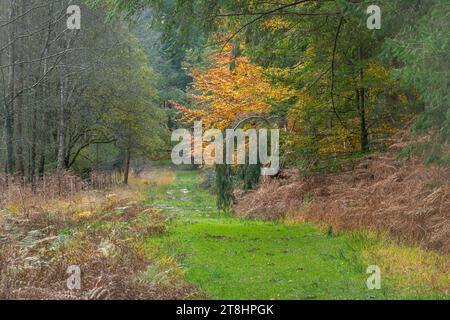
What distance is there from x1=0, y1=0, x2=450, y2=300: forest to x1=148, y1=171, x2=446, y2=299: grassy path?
44 mm

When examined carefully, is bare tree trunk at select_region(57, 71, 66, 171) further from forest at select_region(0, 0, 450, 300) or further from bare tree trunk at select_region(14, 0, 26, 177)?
bare tree trunk at select_region(14, 0, 26, 177)

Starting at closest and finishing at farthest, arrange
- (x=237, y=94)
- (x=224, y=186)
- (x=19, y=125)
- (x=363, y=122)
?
(x=363, y=122) < (x=224, y=186) < (x=237, y=94) < (x=19, y=125)

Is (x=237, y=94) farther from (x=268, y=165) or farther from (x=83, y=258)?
(x=83, y=258)

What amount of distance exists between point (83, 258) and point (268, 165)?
36.5 ft

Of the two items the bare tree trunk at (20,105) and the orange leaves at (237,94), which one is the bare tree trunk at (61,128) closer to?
the bare tree trunk at (20,105)

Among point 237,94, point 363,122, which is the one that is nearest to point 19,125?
point 237,94

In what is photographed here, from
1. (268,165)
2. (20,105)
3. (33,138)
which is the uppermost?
(20,105)

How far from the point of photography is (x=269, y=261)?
912 centimetres

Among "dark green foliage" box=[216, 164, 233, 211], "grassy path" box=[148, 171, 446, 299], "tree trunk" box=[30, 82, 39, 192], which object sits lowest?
"grassy path" box=[148, 171, 446, 299]

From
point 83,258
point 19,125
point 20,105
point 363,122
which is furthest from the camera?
point 19,125

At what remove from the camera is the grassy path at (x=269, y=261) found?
7.11 metres

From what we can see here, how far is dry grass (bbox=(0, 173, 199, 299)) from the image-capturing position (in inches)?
264

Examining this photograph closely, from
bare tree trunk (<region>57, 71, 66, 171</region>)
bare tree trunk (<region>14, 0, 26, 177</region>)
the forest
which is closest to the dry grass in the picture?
the forest
